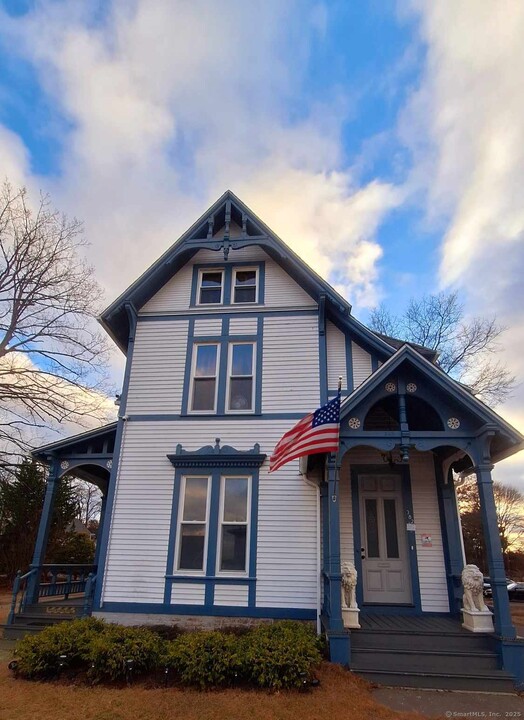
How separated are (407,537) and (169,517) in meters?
5.13

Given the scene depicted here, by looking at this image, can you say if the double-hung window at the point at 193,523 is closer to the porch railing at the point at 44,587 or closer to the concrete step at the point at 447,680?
the porch railing at the point at 44,587

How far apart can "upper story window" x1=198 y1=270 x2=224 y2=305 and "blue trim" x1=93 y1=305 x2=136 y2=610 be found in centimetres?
186

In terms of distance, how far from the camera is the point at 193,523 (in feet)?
30.3

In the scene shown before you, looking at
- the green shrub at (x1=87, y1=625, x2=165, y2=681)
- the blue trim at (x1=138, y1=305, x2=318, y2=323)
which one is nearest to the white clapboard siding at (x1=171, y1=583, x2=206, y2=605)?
the green shrub at (x1=87, y1=625, x2=165, y2=681)

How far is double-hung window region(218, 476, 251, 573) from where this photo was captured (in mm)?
8922

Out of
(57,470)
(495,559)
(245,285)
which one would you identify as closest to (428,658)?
(495,559)

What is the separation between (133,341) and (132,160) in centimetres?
522

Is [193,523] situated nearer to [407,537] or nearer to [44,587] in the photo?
[407,537]

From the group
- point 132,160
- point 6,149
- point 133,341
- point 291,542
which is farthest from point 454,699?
Result: point 6,149

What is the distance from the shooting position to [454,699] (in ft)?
19.2

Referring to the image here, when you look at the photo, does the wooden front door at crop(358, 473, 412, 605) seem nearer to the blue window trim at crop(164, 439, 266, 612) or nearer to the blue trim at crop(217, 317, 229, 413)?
the blue window trim at crop(164, 439, 266, 612)

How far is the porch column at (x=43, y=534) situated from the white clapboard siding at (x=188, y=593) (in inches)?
136

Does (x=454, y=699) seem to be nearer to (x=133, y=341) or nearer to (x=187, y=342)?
(x=187, y=342)

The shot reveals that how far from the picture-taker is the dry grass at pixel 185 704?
5105 millimetres
